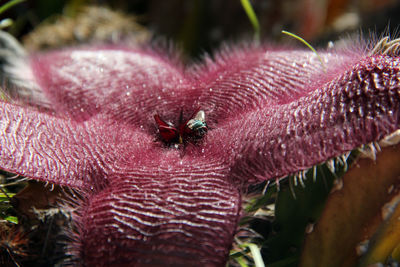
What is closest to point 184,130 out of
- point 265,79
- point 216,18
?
point 265,79

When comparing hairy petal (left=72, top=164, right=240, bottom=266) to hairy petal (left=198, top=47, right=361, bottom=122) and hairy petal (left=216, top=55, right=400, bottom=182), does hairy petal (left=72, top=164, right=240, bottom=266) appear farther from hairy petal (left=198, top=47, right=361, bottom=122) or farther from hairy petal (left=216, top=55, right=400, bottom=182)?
hairy petal (left=198, top=47, right=361, bottom=122)

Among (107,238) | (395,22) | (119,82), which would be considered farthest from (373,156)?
(395,22)

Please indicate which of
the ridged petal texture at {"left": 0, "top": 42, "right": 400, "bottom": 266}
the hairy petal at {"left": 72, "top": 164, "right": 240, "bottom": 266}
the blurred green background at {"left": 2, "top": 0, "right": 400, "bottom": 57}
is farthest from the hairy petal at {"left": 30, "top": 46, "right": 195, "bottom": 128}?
the blurred green background at {"left": 2, "top": 0, "right": 400, "bottom": 57}

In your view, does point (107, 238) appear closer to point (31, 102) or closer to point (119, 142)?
point (119, 142)

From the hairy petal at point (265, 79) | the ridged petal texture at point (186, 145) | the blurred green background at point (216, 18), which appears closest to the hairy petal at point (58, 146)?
the ridged petal texture at point (186, 145)

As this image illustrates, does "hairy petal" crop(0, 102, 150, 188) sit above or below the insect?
below

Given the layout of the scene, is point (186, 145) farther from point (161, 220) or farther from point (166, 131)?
point (161, 220)

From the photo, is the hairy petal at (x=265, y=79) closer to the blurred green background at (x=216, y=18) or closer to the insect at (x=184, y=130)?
the insect at (x=184, y=130)
